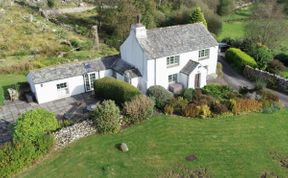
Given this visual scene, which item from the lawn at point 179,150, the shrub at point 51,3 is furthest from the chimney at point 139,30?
the shrub at point 51,3

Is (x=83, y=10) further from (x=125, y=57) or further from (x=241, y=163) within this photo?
(x=241, y=163)

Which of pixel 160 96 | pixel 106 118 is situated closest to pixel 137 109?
pixel 106 118

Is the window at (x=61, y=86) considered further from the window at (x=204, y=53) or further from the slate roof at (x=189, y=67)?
the window at (x=204, y=53)

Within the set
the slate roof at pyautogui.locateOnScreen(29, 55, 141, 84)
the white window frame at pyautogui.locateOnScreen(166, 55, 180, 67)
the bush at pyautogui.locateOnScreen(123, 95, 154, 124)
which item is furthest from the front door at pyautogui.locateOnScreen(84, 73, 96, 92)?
the bush at pyautogui.locateOnScreen(123, 95, 154, 124)

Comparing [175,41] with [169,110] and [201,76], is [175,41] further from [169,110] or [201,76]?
[169,110]

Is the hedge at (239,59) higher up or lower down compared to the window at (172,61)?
lower down

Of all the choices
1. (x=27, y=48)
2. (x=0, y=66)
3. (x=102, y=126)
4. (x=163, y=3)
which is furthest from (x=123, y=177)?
(x=163, y=3)
